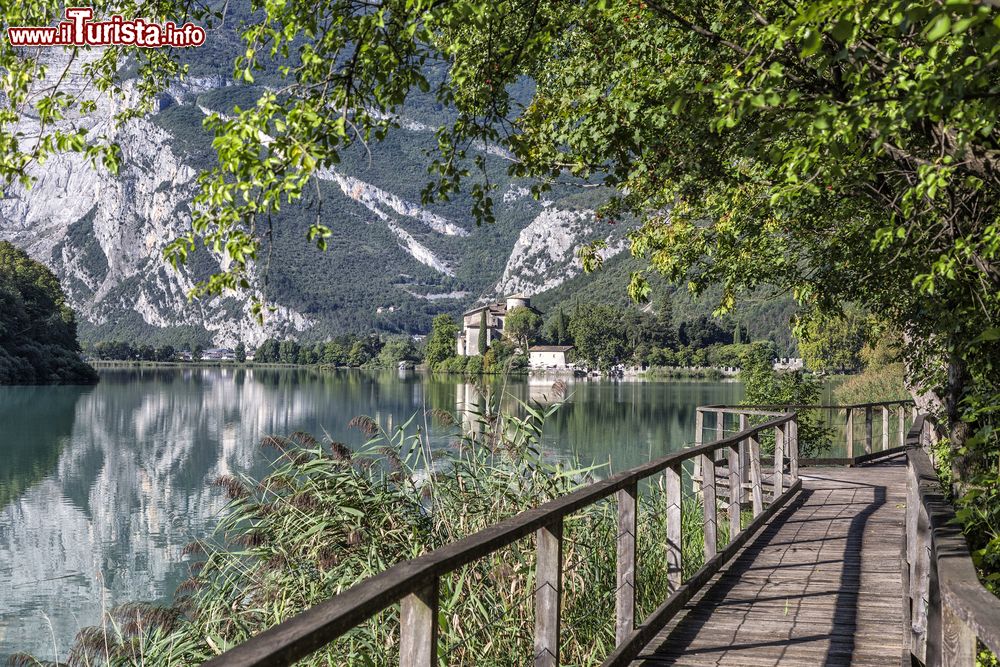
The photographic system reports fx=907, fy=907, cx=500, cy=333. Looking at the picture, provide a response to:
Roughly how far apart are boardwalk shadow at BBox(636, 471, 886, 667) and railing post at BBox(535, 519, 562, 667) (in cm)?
139

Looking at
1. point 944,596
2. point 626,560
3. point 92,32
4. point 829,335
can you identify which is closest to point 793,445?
point 626,560

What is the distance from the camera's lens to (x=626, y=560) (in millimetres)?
4562

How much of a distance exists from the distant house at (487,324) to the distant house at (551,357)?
7.97 meters

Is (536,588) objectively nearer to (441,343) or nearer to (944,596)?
(944,596)

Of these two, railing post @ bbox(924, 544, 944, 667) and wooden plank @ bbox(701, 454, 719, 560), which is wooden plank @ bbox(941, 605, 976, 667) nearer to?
railing post @ bbox(924, 544, 944, 667)

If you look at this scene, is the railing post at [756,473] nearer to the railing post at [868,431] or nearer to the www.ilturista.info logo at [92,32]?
the www.ilturista.info logo at [92,32]

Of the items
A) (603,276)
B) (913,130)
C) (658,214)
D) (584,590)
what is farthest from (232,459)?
(603,276)

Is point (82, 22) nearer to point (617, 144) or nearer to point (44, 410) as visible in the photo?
point (617, 144)

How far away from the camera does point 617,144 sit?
266 inches

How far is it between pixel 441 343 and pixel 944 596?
144 meters

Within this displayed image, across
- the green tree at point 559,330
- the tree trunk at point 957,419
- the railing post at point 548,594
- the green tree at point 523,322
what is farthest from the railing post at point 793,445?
the green tree at point 523,322

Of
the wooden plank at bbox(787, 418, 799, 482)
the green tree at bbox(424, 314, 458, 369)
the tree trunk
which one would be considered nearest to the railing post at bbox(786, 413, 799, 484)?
the wooden plank at bbox(787, 418, 799, 482)

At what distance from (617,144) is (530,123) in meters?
2.18

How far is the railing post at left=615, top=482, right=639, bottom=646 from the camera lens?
447cm
